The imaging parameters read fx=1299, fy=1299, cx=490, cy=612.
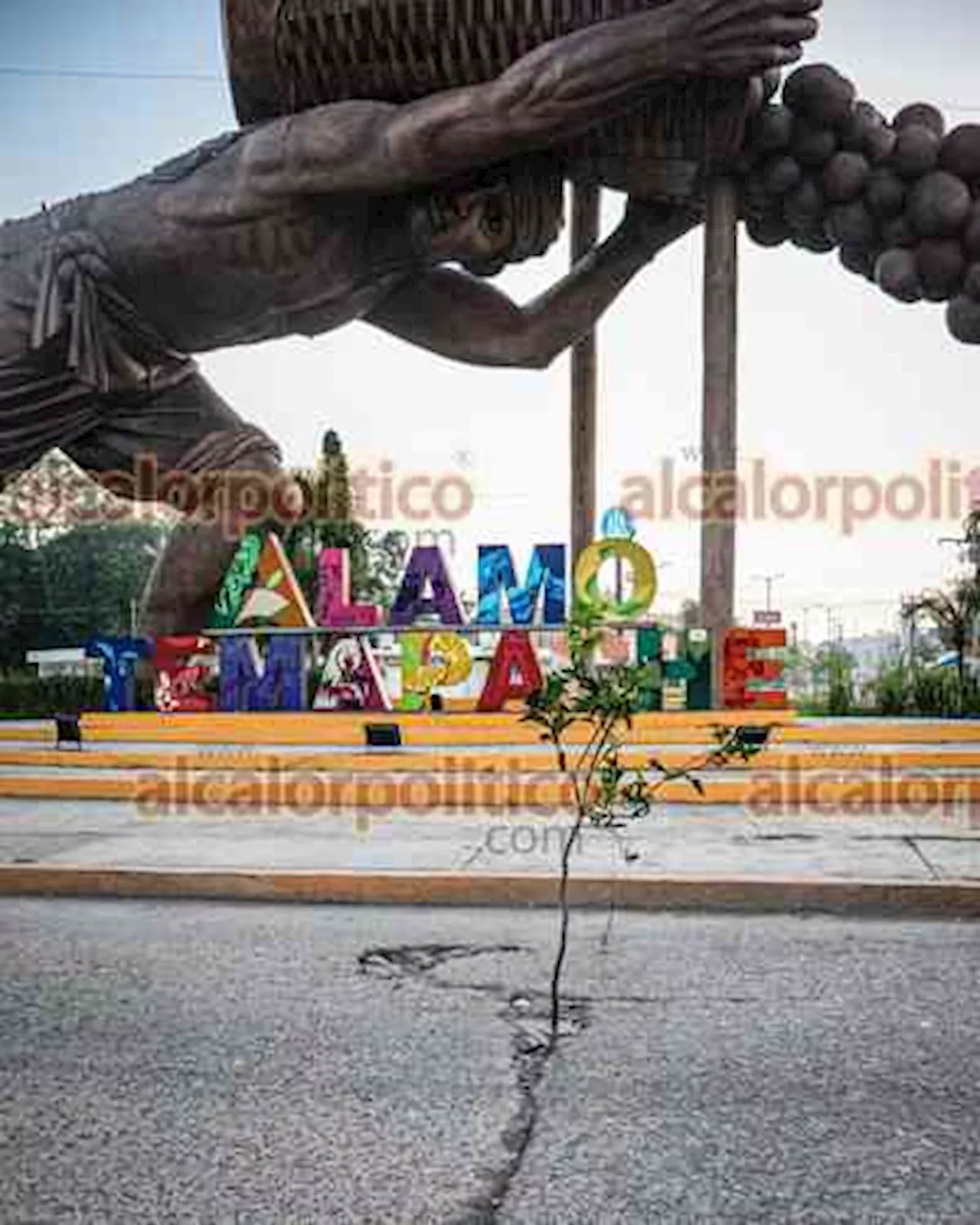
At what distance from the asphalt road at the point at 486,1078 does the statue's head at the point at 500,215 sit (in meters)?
5.94

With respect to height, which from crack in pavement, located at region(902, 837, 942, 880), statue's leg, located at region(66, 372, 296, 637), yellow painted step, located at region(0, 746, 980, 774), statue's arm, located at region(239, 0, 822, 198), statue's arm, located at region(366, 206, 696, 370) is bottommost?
crack in pavement, located at region(902, 837, 942, 880)

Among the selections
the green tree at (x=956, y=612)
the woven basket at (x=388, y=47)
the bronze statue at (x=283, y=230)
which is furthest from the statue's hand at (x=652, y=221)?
the green tree at (x=956, y=612)

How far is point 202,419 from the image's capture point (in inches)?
424

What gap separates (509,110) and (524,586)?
22.1ft

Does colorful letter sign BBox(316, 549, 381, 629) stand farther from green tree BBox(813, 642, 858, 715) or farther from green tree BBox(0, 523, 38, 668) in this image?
green tree BBox(0, 523, 38, 668)

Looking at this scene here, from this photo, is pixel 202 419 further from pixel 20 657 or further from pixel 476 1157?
pixel 20 657

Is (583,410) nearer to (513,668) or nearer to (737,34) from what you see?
(513,668)

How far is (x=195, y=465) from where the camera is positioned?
34.7 feet

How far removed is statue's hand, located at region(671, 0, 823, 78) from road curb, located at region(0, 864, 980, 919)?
6062 millimetres

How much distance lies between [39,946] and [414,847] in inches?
101

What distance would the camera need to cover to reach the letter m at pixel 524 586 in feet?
49.4

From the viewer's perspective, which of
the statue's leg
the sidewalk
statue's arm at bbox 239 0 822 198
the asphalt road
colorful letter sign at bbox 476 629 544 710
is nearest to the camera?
the asphalt road

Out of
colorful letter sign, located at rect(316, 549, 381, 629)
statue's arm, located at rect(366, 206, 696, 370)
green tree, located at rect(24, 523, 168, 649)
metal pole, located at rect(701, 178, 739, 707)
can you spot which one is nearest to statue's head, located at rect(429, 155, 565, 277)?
statue's arm, located at rect(366, 206, 696, 370)

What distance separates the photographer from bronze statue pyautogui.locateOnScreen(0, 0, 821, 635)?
30.4 ft
